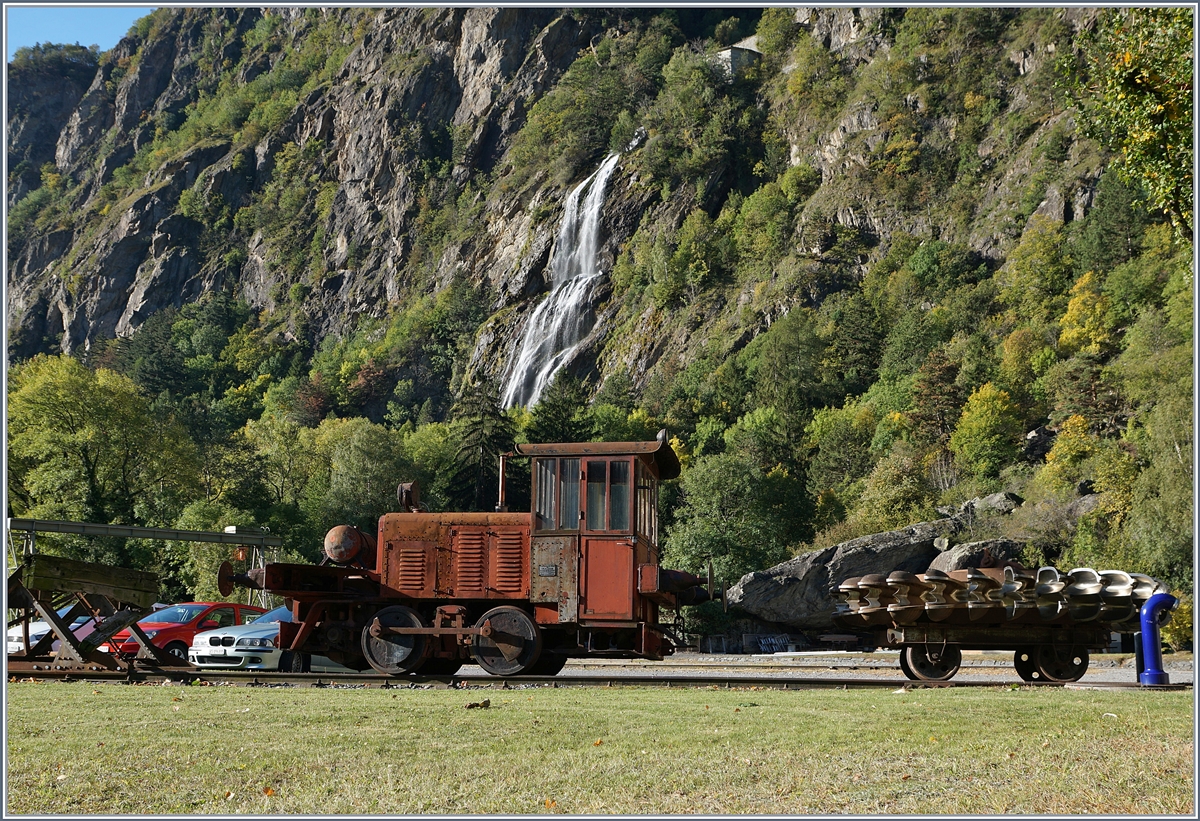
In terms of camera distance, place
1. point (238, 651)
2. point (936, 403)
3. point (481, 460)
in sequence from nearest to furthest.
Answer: point (238, 651) → point (481, 460) → point (936, 403)

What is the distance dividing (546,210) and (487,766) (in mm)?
114300

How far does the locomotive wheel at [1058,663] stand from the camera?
52.1 feet

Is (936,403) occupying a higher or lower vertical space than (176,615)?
higher

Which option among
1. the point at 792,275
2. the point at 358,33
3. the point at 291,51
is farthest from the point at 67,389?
the point at 291,51

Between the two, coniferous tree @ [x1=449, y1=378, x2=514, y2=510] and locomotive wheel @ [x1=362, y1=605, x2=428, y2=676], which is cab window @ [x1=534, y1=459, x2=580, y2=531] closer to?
locomotive wheel @ [x1=362, y1=605, x2=428, y2=676]

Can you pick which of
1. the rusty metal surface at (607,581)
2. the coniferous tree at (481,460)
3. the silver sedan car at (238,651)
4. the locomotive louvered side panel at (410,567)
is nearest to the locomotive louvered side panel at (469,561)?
the locomotive louvered side panel at (410,567)

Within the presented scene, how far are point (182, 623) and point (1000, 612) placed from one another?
14.5 meters

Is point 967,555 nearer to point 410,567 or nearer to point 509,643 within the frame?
point 509,643

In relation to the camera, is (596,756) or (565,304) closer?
(596,756)

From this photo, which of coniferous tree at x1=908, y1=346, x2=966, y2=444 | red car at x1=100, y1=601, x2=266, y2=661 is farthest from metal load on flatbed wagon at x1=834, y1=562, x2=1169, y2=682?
coniferous tree at x1=908, y1=346, x2=966, y2=444

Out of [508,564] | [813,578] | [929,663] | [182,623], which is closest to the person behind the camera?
[929,663]

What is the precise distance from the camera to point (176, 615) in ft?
69.1

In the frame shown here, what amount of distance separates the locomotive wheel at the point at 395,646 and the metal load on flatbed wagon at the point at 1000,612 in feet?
20.8

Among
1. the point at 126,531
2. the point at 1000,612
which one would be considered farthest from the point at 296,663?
the point at 126,531
